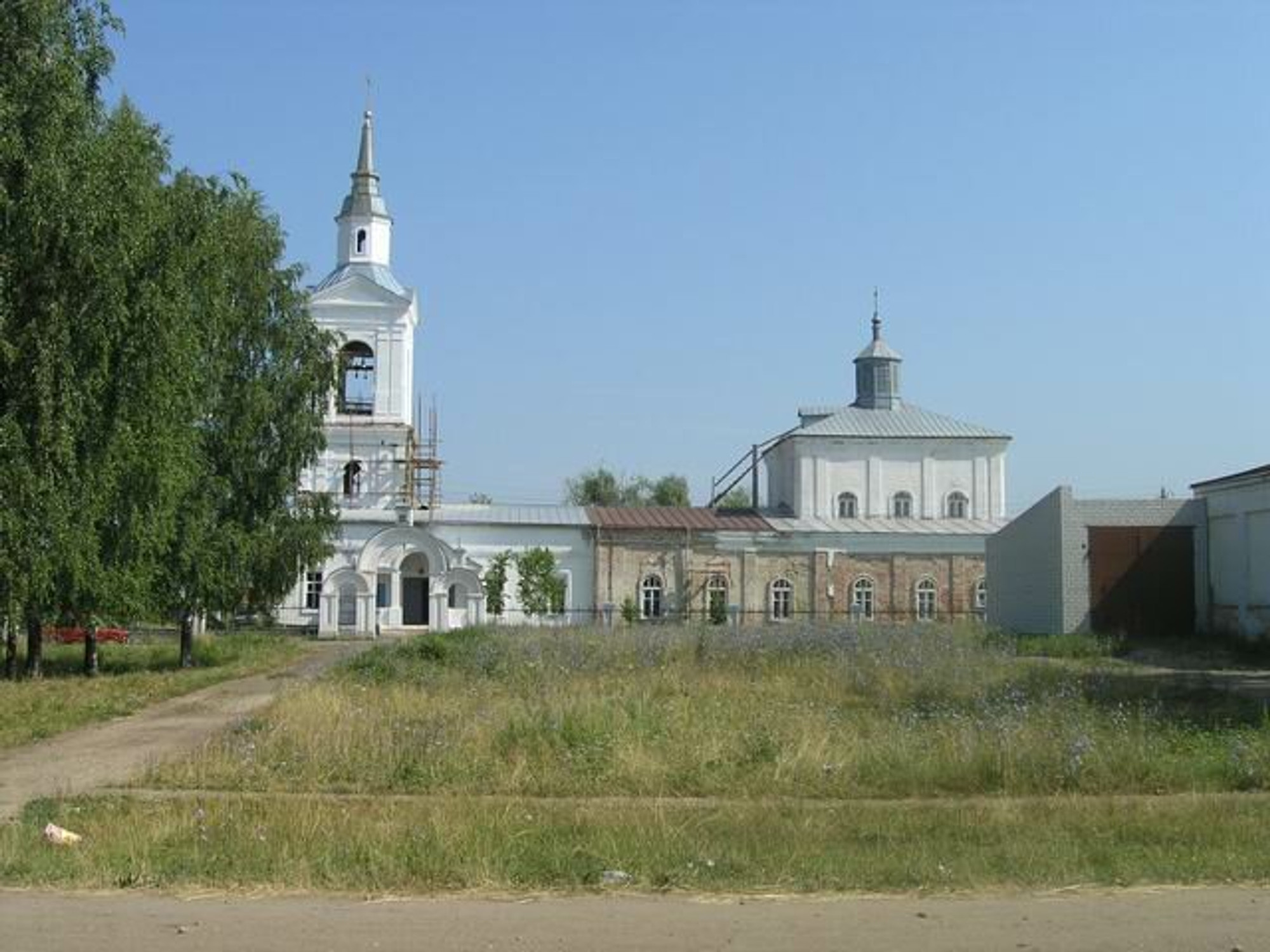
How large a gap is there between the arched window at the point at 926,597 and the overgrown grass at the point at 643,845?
52.4 meters

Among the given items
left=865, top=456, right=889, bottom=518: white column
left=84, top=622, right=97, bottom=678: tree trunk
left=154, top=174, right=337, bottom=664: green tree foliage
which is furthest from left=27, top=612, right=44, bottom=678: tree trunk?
left=865, top=456, right=889, bottom=518: white column

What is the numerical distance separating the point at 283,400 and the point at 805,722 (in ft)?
72.6

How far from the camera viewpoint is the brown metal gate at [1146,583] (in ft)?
136

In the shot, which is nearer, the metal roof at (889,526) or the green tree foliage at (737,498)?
the metal roof at (889,526)

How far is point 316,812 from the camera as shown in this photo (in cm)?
1066

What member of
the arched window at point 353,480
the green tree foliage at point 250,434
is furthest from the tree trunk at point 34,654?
the arched window at point 353,480

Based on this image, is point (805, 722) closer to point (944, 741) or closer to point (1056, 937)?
point (944, 741)

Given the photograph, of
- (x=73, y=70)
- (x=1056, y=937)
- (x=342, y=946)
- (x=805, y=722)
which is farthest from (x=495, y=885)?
(x=73, y=70)

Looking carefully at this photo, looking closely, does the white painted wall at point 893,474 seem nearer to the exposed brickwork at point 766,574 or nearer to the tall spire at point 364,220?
the exposed brickwork at point 766,574

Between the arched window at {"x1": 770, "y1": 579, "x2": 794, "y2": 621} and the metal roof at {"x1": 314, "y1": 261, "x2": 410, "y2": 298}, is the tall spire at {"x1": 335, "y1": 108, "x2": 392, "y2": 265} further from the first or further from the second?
the arched window at {"x1": 770, "y1": 579, "x2": 794, "y2": 621}

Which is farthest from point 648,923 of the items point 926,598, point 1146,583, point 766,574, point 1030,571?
point 926,598

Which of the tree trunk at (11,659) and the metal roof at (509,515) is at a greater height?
the metal roof at (509,515)

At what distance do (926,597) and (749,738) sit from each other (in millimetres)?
51205

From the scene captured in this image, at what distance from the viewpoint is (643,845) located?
9641 mm
